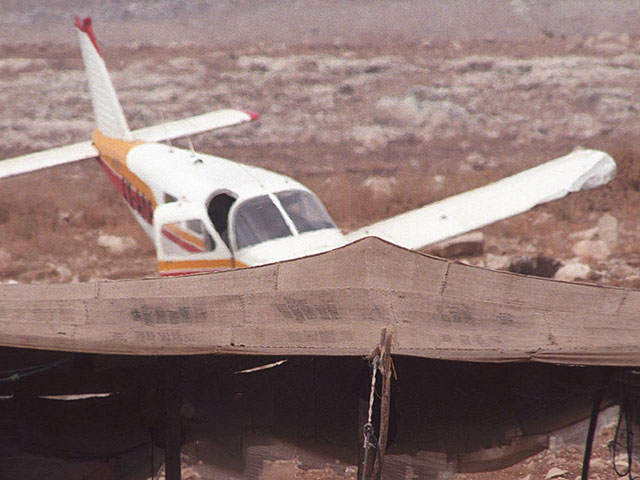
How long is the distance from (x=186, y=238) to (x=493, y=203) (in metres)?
5.01

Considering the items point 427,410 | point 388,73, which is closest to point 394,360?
point 427,410

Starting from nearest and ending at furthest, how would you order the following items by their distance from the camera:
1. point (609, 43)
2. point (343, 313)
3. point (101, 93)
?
point (343, 313) < point (101, 93) < point (609, 43)

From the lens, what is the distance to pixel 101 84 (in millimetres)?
17094

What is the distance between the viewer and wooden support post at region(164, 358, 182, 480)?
601 cm

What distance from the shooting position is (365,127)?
89.7 feet

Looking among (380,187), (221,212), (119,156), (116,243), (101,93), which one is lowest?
(221,212)

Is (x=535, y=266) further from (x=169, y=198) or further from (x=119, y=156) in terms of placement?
(x=119, y=156)

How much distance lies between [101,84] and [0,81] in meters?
18.0

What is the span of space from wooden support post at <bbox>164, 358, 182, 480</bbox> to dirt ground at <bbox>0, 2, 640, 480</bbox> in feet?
26.6

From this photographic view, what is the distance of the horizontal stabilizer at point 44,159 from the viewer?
1407cm

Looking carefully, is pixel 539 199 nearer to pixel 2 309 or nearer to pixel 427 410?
pixel 427 410

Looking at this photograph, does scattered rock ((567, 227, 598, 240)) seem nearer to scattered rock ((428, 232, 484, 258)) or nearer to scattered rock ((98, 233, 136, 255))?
scattered rock ((428, 232, 484, 258))

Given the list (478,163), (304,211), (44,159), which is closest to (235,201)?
(304,211)

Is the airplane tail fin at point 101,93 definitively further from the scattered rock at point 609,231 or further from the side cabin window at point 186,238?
the scattered rock at point 609,231
